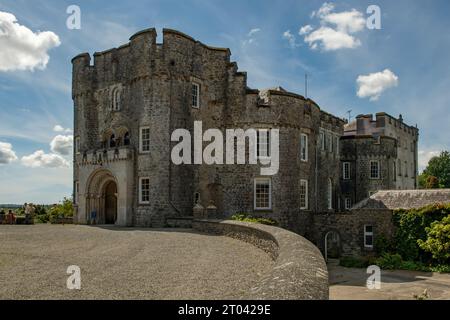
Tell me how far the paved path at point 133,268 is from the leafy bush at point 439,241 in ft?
49.2

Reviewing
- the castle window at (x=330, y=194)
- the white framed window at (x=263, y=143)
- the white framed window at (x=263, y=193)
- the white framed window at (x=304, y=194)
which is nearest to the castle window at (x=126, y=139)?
the white framed window at (x=263, y=143)

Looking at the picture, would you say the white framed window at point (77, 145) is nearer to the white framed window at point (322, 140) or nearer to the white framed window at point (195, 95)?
the white framed window at point (195, 95)

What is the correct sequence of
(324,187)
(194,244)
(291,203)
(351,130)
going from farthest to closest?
(351,130) < (324,187) < (291,203) < (194,244)

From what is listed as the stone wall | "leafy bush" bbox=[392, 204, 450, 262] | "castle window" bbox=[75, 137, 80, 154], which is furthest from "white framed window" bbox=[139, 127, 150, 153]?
"leafy bush" bbox=[392, 204, 450, 262]

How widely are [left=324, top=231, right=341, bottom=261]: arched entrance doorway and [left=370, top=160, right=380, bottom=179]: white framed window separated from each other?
11792mm

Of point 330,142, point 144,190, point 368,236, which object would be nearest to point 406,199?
point 368,236

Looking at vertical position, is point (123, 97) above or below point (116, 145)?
above

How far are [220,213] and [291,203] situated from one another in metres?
4.70

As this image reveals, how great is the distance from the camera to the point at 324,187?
1286 inches

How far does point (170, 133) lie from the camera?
25938 mm

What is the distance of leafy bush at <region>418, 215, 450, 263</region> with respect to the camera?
2436 centimetres

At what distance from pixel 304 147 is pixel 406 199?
7459 mm
